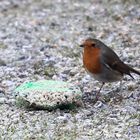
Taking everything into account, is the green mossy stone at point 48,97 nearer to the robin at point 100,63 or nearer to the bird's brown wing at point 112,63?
the robin at point 100,63

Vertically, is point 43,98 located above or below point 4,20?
above

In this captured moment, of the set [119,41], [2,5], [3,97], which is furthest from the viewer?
[2,5]

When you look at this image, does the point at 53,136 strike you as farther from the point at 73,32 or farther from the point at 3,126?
the point at 73,32

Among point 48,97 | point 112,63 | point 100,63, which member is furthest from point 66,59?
point 48,97

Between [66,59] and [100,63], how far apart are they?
60.1 inches

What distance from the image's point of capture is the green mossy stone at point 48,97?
18.0 ft

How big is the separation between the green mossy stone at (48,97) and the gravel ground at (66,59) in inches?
2.6

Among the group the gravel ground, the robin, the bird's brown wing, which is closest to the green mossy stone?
the gravel ground

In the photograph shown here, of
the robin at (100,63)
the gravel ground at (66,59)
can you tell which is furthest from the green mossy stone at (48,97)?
the robin at (100,63)

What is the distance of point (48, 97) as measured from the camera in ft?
18.0

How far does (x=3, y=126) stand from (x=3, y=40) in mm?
2992

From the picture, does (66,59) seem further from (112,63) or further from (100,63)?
(100,63)

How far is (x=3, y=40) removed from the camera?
8.10m

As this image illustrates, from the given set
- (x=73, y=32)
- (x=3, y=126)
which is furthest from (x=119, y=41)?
(x=3, y=126)
